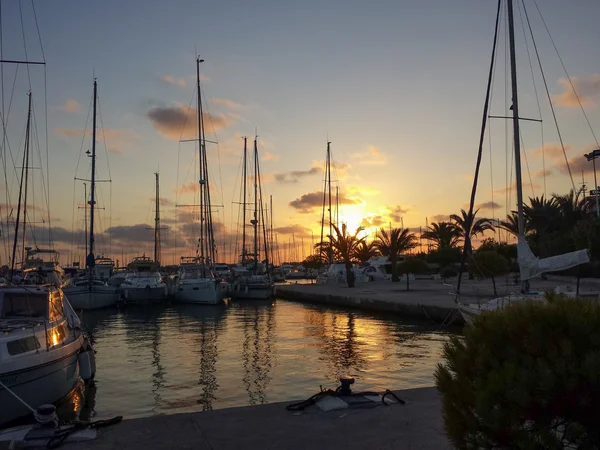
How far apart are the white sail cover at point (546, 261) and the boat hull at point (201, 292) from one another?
29.3 meters

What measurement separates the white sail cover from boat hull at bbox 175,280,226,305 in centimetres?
2935

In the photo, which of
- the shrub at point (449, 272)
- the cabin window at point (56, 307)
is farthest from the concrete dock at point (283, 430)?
the shrub at point (449, 272)

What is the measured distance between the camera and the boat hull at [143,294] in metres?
45.0

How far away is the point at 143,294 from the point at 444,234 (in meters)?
37.3

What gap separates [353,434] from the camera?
704 cm

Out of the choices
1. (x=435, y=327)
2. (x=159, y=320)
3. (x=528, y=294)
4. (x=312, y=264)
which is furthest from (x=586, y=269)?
(x=312, y=264)

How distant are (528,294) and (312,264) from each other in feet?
313

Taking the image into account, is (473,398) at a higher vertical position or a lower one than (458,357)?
lower

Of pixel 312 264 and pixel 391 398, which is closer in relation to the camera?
pixel 391 398

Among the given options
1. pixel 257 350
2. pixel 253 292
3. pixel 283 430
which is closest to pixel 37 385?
pixel 283 430

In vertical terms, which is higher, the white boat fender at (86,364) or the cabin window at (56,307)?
the cabin window at (56,307)

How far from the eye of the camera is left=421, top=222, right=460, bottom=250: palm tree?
65812 millimetres

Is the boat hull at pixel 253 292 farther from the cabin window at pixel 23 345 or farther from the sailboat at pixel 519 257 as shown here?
the cabin window at pixel 23 345

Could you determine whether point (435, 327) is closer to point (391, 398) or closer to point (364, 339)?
point (364, 339)
